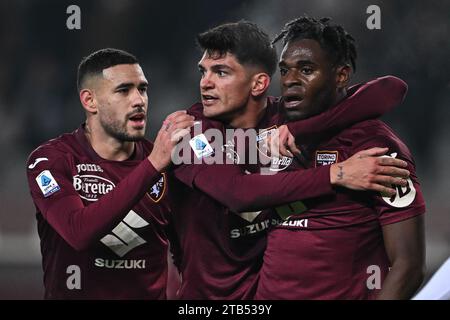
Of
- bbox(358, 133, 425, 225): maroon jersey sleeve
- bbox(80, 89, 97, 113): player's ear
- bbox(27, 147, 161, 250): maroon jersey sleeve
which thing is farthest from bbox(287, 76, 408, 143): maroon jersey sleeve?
bbox(80, 89, 97, 113): player's ear

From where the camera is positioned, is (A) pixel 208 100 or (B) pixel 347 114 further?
(A) pixel 208 100

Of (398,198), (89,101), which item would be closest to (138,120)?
(89,101)

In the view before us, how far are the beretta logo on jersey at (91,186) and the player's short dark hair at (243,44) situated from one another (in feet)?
1.99

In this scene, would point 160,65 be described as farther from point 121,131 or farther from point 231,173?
point 231,173

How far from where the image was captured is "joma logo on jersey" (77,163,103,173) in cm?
278

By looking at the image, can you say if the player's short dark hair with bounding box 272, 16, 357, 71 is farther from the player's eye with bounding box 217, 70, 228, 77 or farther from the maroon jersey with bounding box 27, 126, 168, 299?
the maroon jersey with bounding box 27, 126, 168, 299

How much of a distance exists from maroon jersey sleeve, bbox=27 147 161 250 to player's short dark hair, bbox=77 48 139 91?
0.31 meters

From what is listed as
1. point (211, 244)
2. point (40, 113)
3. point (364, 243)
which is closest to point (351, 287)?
point (364, 243)

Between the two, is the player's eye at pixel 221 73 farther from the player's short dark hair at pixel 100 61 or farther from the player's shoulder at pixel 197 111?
the player's short dark hair at pixel 100 61

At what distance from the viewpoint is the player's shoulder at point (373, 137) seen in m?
2.50

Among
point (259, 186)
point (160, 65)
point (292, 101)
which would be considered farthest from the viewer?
point (160, 65)

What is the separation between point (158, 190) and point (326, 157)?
0.63 meters

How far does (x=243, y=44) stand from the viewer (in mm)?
2693

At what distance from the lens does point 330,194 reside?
2512 millimetres
